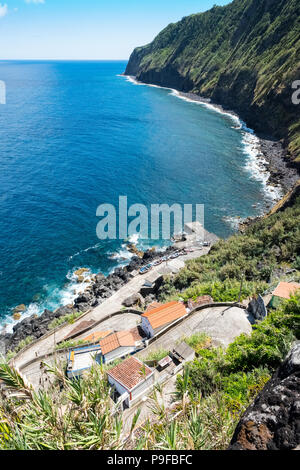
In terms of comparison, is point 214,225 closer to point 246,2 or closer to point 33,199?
point 33,199

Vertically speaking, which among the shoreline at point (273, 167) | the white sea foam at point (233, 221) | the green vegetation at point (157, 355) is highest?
the shoreline at point (273, 167)

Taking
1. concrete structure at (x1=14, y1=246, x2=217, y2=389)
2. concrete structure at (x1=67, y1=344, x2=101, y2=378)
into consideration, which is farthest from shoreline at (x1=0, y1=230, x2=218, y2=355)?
concrete structure at (x1=67, y1=344, x2=101, y2=378)

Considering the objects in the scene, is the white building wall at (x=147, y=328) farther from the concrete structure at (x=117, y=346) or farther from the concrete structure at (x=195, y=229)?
the concrete structure at (x=195, y=229)

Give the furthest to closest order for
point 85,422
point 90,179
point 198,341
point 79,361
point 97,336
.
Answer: point 90,179
point 97,336
point 79,361
point 198,341
point 85,422

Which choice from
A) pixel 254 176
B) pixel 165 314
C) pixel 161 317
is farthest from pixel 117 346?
pixel 254 176

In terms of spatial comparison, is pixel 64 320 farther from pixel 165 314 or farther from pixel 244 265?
pixel 244 265

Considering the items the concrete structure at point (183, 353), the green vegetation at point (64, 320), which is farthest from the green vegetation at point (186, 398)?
the green vegetation at point (64, 320)

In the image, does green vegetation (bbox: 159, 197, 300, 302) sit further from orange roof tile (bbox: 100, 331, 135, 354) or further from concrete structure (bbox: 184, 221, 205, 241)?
concrete structure (bbox: 184, 221, 205, 241)

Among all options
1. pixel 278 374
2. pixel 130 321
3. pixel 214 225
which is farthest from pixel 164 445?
pixel 214 225
